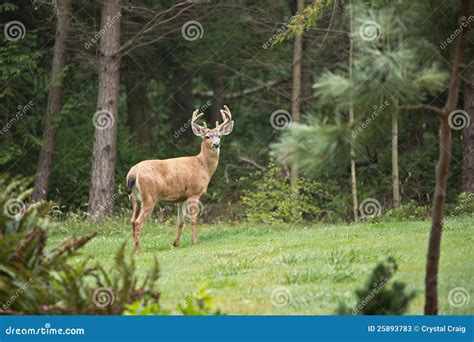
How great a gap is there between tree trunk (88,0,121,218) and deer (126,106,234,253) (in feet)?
16.0

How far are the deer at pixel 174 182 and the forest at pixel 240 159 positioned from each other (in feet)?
0.12

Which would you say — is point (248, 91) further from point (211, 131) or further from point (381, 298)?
point (381, 298)

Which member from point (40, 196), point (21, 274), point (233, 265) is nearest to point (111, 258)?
point (233, 265)

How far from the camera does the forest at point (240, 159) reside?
24.9 feet

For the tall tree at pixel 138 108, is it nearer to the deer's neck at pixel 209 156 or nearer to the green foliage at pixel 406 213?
the deer's neck at pixel 209 156

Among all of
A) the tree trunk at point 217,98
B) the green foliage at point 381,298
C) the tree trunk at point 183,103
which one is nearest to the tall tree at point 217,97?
the tree trunk at point 217,98

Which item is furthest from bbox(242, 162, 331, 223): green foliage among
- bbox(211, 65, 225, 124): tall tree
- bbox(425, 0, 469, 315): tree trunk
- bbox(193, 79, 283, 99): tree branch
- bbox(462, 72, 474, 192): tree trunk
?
bbox(425, 0, 469, 315): tree trunk

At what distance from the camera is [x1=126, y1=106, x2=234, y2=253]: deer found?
14961 millimetres

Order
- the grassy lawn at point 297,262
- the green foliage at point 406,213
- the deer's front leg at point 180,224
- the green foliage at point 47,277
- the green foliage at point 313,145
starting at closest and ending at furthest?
the green foliage at point 313,145 → the green foliage at point 47,277 → the grassy lawn at point 297,262 → the deer's front leg at point 180,224 → the green foliage at point 406,213

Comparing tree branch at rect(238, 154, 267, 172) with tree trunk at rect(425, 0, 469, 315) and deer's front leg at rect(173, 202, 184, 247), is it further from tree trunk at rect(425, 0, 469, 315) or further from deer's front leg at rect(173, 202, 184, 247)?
tree trunk at rect(425, 0, 469, 315)

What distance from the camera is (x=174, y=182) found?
51.2 ft

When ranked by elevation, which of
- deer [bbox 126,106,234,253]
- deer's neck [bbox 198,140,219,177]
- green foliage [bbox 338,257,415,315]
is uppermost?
deer's neck [bbox 198,140,219,177]

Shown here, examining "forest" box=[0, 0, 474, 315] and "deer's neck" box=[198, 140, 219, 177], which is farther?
"deer's neck" box=[198, 140, 219, 177]

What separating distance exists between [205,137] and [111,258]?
3.39m
